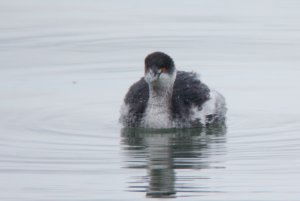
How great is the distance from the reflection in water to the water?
0.07ft

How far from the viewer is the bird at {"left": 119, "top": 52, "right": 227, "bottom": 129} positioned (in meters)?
19.9

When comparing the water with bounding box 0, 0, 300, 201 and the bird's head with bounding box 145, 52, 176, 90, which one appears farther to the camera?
the bird's head with bounding box 145, 52, 176, 90

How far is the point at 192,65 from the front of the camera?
2422 cm

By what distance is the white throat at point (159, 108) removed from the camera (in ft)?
65.3

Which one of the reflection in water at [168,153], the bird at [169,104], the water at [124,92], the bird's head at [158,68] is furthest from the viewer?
the bird at [169,104]

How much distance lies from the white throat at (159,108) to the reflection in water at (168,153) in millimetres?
145

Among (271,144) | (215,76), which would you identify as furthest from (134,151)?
(215,76)

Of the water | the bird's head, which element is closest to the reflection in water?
the water

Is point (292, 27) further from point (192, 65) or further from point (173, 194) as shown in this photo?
point (173, 194)

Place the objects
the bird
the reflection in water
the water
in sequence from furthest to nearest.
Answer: the bird < the water < the reflection in water

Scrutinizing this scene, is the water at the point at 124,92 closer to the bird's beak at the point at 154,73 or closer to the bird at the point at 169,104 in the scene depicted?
the bird at the point at 169,104

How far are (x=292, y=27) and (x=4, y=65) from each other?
23.1ft

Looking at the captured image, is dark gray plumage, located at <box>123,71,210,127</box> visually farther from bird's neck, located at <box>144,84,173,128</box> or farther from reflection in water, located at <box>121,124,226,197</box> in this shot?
reflection in water, located at <box>121,124,226,197</box>

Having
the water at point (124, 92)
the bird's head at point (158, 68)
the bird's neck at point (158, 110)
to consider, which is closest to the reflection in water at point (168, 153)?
the water at point (124, 92)
